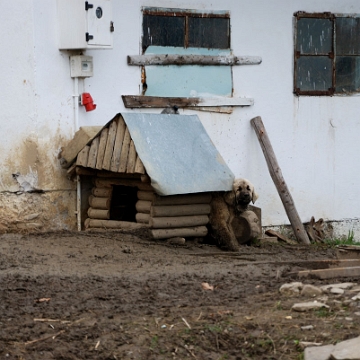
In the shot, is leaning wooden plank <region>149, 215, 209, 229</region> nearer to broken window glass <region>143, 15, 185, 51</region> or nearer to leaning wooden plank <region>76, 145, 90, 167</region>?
leaning wooden plank <region>76, 145, 90, 167</region>

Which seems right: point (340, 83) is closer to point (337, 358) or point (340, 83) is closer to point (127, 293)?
point (127, 293)

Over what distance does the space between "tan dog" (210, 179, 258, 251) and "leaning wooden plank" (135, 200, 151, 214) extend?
70 centimetres

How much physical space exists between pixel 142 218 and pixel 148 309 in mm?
3177

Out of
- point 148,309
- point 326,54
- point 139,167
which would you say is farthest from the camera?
point 326,54

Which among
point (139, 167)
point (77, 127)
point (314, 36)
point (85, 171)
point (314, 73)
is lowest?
point (85, 171)

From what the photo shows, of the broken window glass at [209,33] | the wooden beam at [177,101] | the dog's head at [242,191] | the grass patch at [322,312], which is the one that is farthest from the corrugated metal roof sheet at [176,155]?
the grass patch at [322,312]

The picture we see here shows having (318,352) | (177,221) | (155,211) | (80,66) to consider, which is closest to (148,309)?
(318,352)

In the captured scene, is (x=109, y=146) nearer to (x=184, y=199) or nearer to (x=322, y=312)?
(x=184, y=199)

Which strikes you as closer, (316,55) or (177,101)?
(177,101)

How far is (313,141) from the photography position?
36.0 feet

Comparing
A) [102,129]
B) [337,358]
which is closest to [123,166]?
[102,129]

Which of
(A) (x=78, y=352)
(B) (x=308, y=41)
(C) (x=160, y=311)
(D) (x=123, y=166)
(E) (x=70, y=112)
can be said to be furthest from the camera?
(B) (x=308, y=41)

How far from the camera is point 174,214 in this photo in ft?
28.8

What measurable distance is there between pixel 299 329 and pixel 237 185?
396 cm
